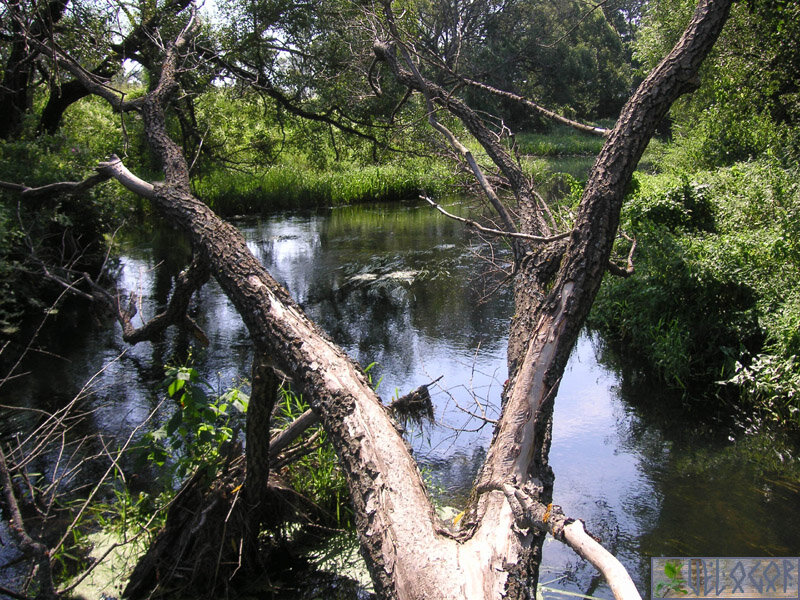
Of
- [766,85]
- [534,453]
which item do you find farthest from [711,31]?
[766,85]

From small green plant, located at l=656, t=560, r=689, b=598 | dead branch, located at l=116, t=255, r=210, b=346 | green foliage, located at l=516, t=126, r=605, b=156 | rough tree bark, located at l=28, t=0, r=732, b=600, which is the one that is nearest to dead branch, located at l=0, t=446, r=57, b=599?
rough tree bark, located at l=28, t=0, r=732, b=600

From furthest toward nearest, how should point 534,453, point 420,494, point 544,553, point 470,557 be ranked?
point 544,553, point 534,453, point 420,494, point 470,557

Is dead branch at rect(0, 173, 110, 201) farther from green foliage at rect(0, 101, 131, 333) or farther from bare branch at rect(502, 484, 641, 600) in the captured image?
bare branch at rect(502, 484, 641, 600)

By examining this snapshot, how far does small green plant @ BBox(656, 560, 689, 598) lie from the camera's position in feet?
10.7

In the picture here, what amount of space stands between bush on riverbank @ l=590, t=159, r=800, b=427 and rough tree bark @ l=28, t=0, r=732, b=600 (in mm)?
2694

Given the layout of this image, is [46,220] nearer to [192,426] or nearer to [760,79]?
[192,426]

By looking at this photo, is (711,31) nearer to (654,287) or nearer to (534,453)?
(534,453)

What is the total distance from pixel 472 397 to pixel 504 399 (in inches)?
107

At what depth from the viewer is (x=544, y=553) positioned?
3619 millimetres

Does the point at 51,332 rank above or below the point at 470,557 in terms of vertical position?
below

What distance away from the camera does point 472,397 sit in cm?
562

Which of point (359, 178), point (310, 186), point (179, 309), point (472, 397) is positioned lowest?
point (472, 397)

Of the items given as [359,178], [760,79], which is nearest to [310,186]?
[359,178]

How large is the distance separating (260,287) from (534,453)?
1.52 m
